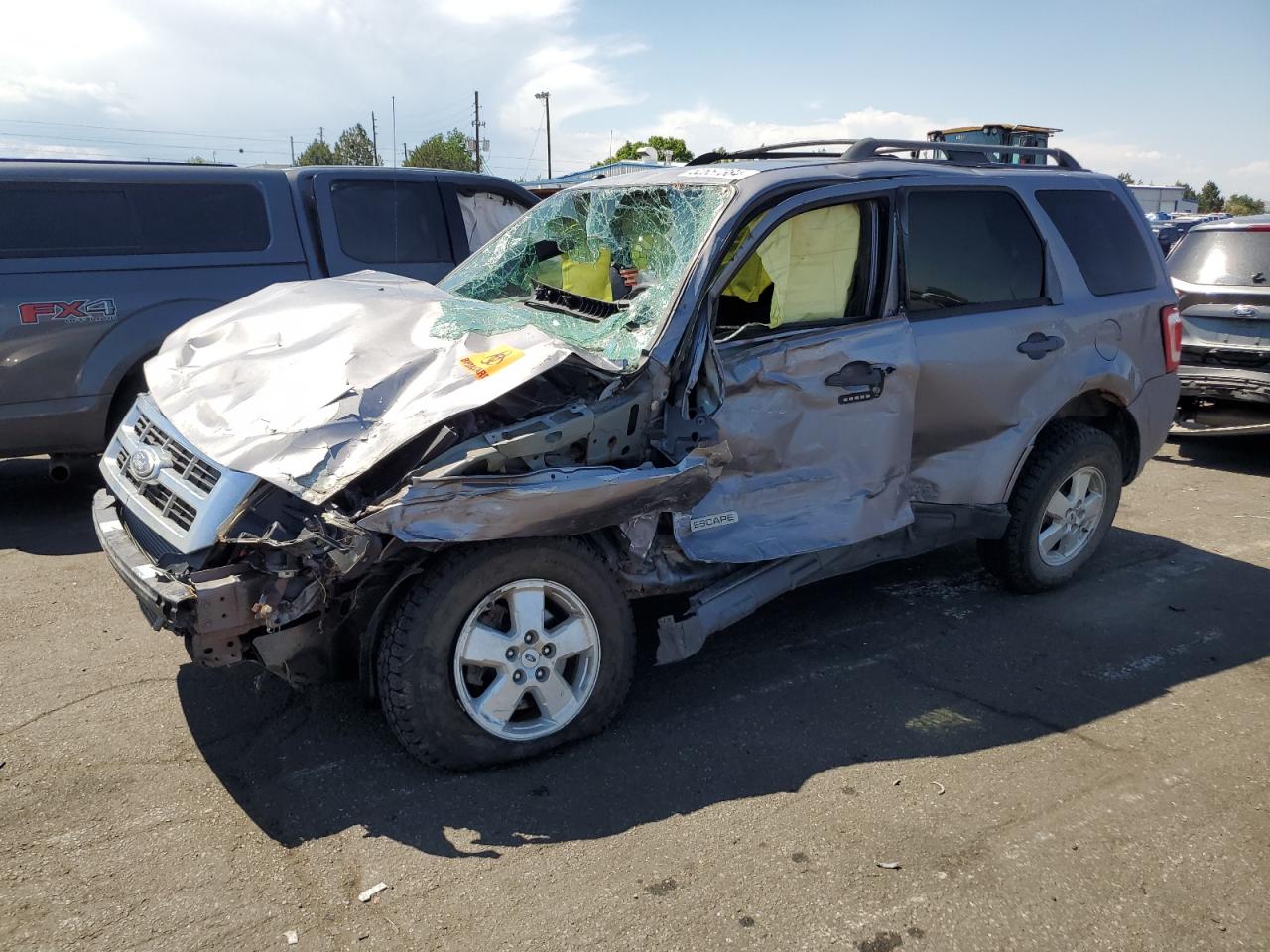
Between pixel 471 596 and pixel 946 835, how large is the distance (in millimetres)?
1683

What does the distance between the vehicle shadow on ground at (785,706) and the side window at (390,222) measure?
4001 millimetres

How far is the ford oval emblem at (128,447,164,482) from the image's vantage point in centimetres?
346

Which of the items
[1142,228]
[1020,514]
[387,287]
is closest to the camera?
[387,287]

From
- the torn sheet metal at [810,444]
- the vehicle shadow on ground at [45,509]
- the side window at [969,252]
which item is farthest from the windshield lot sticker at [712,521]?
the vehicle shadow on ground at [45,509]

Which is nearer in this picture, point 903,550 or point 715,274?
point 715,274

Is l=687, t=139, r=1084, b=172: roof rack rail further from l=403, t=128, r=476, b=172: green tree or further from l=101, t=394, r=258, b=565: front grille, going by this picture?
l=403, t=128, r=476, b=172: green tree

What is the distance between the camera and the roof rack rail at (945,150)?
4512mm

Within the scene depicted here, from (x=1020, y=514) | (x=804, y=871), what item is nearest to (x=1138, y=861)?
(x=804, y=871)

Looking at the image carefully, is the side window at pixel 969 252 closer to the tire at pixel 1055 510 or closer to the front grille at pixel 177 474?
the tire at pixel 1055 510

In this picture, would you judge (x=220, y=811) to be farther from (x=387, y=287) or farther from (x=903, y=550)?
(x=903, y=550)

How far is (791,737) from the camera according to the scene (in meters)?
3.63

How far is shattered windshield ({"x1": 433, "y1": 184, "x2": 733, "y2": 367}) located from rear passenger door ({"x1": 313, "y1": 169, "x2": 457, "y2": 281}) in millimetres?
2468

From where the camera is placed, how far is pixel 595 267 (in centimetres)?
436

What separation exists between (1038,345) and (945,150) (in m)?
1.08
